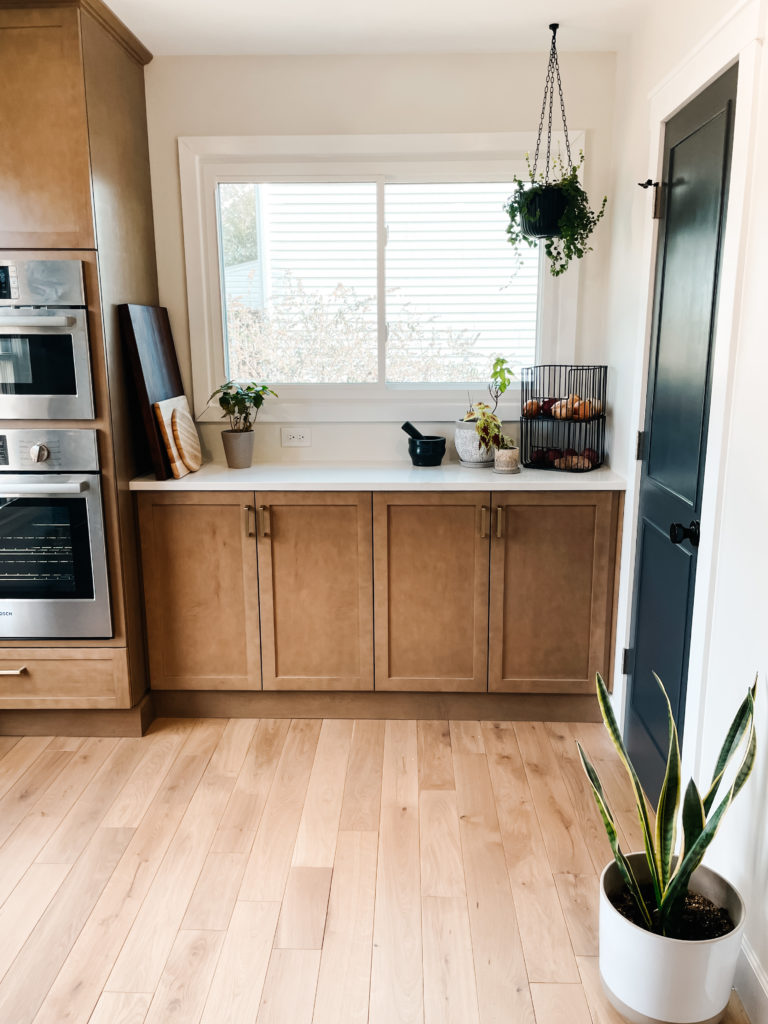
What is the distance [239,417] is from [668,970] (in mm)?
2272

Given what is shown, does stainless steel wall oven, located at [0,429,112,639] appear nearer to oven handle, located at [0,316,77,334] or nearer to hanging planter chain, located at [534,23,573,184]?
oven handle, located at [0,316,77,334]

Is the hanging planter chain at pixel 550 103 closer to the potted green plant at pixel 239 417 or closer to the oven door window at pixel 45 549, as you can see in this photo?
the potted green plant at pixel 239 417

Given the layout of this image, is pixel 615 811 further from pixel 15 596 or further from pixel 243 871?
pixel 15 596

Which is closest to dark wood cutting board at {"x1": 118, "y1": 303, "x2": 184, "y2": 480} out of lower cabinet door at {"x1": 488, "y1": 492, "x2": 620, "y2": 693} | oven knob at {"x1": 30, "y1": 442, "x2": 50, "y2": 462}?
oven knob at {"x1": 30, "y1": 442, "x2": 50, "y2": 462}

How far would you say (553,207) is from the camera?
2664 mm

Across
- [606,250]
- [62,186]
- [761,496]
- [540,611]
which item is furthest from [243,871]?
[606,250]

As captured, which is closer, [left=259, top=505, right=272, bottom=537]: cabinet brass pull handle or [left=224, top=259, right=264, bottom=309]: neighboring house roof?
[left=259, top=505, right=272, bottom=537]: cabinet brass pull handle

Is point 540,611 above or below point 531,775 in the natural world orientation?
above

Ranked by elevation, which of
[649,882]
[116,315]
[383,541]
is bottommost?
[649,882]

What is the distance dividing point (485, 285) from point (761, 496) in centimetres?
173

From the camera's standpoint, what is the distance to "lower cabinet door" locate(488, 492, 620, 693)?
2.76 m

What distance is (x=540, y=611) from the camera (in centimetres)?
284

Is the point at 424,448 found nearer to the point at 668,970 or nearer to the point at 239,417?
the point at 239,417

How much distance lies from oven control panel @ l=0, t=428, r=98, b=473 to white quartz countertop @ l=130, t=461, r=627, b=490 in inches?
8.3
